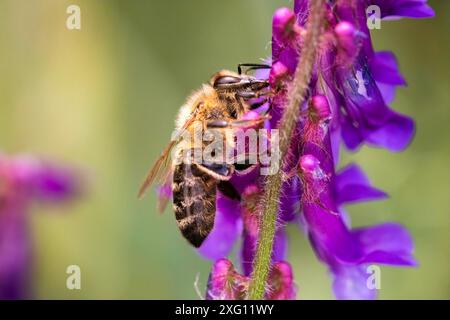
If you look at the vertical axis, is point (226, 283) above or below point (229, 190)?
below

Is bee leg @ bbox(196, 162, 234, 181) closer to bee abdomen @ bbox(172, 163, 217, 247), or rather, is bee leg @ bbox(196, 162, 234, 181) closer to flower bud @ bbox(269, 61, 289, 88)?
bee abdomen @ bbox(172, 163, 217, 247)

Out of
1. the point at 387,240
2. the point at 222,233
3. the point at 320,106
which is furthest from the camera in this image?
the point at 222,233

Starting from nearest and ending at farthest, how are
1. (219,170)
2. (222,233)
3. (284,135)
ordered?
(284,135) → (219,170) → (222,233)

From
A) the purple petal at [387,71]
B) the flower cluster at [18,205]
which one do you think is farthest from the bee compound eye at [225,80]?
the flower cluster at [18,205]

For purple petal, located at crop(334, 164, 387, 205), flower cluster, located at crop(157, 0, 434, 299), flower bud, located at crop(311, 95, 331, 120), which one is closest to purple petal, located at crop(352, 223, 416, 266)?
flower cluster, located at crop(157, 0, 434, 299)

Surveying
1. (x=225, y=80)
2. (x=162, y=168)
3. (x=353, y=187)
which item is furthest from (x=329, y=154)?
(x=162, y=168)

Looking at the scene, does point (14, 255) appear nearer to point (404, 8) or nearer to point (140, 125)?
point (140, 125)
